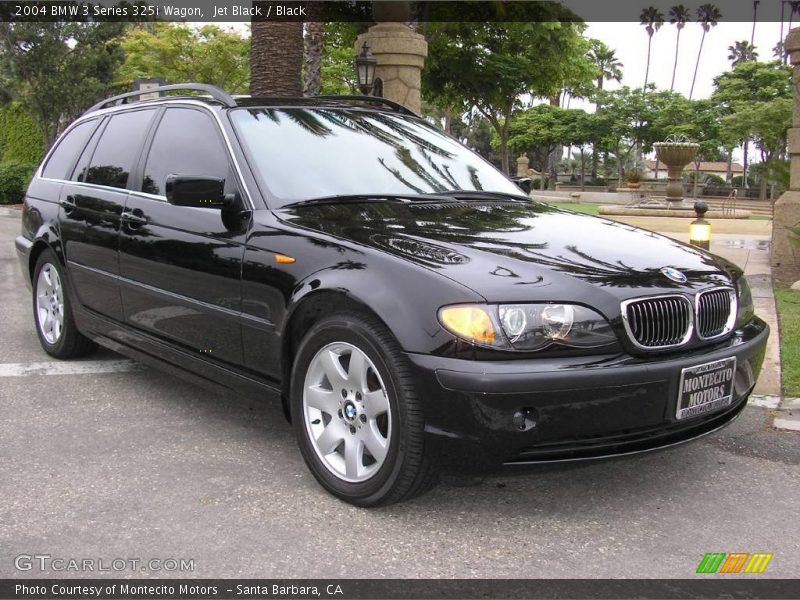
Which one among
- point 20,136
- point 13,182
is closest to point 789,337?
point 13,182

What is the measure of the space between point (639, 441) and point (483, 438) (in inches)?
25.3

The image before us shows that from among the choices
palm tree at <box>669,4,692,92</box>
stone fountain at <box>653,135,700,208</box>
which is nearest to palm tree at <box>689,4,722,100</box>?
palm tree at <box>669,4,692,92</box>

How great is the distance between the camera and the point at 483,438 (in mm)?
3041

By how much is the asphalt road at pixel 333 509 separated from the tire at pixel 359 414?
15 cm

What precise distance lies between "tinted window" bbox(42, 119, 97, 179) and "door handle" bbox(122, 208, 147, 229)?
1.24 metres

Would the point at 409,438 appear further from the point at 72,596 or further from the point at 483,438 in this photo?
the point at 72,596

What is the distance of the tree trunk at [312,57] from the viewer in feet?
48.6

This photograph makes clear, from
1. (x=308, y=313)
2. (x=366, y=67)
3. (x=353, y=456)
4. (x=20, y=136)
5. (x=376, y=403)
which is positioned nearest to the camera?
(x=376, y=403)

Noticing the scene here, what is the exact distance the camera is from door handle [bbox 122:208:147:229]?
15.1 feet

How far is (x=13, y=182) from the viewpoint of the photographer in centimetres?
2353

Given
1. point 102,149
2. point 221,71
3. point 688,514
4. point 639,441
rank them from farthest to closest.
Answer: point 221,71 → point 102,149 → point 688,514 → point 639,441

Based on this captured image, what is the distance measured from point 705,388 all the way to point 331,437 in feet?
4.92

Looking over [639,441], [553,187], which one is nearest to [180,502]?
[639,441]

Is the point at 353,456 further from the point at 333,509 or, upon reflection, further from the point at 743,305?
the point at 743,305
